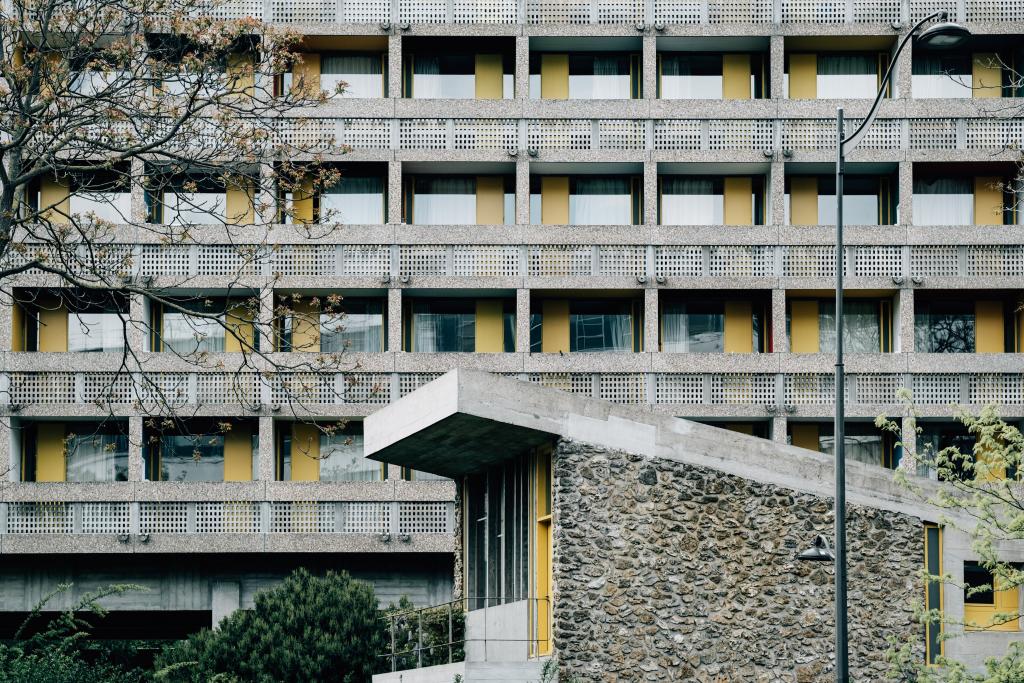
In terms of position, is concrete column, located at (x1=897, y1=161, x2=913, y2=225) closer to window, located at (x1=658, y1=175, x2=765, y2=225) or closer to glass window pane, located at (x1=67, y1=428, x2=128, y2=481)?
window, located at (x1=658, y1=175, x2=765, y2=225)

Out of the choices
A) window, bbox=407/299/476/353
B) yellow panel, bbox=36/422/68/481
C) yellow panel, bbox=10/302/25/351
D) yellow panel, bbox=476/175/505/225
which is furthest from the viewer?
yellow panel, bbox=476/175/505/225

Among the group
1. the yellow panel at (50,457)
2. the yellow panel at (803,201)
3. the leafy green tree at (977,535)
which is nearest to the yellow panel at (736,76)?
the yellow panel at (803,201)

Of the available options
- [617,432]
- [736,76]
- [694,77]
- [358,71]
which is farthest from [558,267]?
[617,432]

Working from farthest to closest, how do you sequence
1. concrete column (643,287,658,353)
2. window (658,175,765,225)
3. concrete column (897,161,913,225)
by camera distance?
1. window (658,175,765,225)
2. concrete column (897,161,913,225)
3. concrete column (643,287,658,353)

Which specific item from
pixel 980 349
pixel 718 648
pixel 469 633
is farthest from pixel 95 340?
pixel 718 648

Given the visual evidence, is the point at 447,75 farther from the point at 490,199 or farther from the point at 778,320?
the point at 778,320

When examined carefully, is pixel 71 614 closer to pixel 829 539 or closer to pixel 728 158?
pixel 829 539

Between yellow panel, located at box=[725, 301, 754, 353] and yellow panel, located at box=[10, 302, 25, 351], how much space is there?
20.2m

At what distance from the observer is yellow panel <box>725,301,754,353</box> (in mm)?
48750

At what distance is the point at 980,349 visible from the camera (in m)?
48.5

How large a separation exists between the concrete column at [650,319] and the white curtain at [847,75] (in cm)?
843

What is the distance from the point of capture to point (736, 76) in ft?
164

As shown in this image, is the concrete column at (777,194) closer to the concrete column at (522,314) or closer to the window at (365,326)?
the concrete column at (522,314)

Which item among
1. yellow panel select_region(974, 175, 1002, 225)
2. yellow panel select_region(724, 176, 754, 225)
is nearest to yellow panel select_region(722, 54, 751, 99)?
yellow panel select_region(724, 176, 754, 225)
